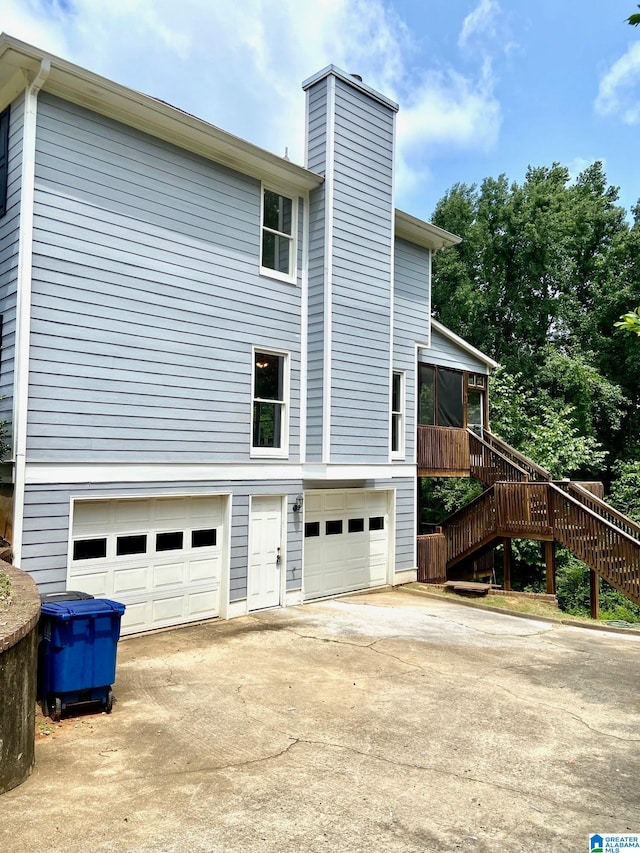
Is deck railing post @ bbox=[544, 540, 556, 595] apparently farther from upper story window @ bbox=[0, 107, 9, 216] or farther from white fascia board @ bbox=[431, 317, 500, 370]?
upper story window @ bbox=[0, 107, 9, 216]

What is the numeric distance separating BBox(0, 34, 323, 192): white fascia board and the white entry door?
18.8ft

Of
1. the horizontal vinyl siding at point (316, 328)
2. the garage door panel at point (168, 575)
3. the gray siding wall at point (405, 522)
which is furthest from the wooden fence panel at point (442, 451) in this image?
the garage door panel at point (168, 575)

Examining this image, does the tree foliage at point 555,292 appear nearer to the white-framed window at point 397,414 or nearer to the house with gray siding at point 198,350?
the white-framed window at point 397,414

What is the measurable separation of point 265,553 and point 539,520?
6.13 meters

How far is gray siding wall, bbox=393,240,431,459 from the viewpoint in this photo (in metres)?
13.7

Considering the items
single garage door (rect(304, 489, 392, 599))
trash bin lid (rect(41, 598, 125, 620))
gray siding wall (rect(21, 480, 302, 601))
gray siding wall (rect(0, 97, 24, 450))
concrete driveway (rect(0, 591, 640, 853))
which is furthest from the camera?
single garage door (rect(304, 489, 392, 599))

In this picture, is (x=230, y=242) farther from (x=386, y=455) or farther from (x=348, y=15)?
(x=348, y=15)

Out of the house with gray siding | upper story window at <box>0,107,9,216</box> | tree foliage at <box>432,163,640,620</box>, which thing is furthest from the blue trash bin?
tree foliage at <box>432,163,640,620</box>

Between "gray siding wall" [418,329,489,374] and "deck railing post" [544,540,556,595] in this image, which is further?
"gray siding wall" [418,329,489,374]

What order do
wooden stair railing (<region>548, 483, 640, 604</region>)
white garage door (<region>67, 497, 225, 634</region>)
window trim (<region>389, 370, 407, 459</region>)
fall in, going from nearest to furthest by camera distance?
white garage door (<region>67, 497, 225, 634</region>) → wooden stair railing (<region>548, 483, 640, 604</region>) → window trim (<region>389, 370, 407, 459</region>)

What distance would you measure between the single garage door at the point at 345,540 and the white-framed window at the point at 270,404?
1288 mm

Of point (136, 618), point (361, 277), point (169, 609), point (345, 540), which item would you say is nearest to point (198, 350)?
point (361, 277)

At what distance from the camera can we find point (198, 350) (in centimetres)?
985

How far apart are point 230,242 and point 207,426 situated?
3.12 metres
